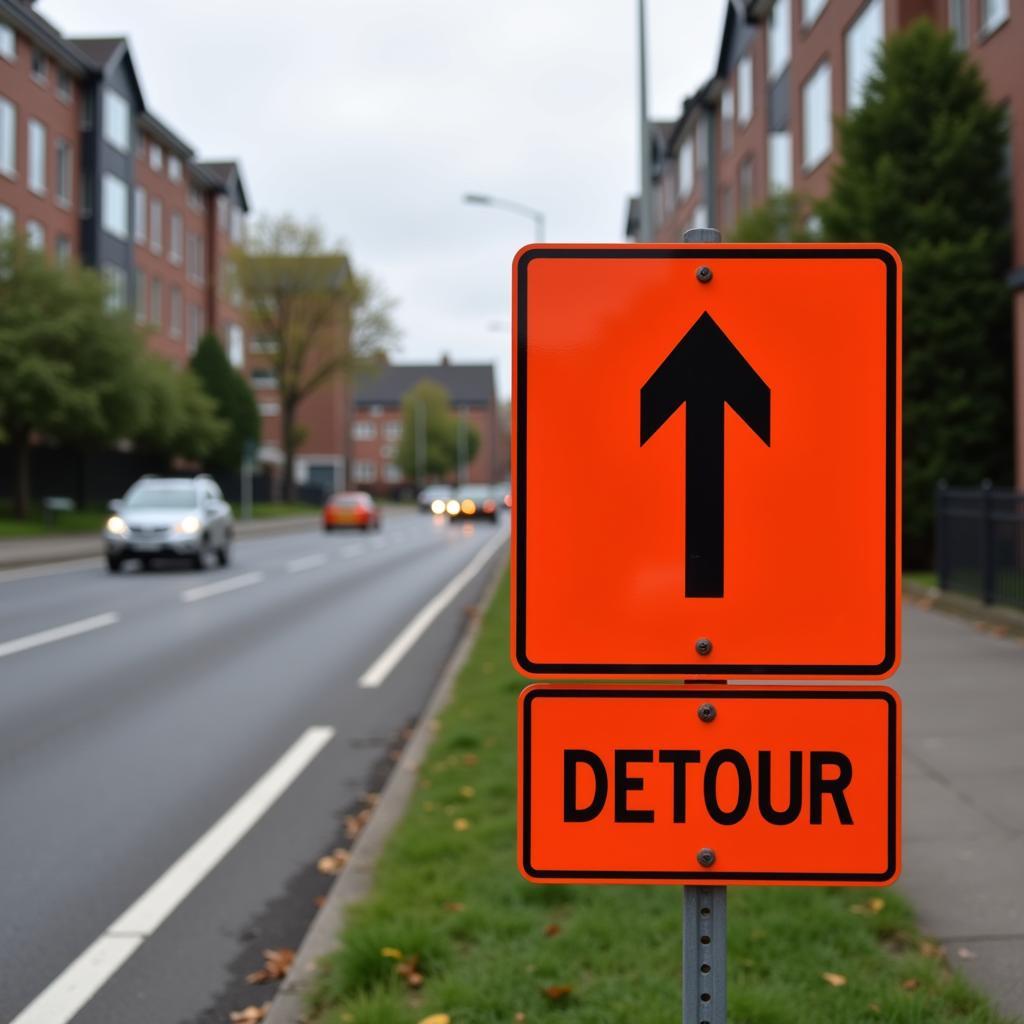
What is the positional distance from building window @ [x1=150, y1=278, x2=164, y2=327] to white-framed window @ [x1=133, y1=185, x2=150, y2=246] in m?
2.57

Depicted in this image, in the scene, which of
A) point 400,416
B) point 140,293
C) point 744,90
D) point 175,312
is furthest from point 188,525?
point 400,416

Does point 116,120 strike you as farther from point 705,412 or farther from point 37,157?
point 705,412

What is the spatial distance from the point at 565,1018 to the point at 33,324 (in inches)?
1281

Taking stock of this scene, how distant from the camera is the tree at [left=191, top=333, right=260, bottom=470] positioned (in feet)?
179

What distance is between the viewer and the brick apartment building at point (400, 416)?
119 m

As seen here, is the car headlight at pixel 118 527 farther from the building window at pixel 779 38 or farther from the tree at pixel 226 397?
the tree at pixel 226 397

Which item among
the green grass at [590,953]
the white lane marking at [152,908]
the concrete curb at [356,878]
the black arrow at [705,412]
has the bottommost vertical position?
the white lane marking at [152,908]

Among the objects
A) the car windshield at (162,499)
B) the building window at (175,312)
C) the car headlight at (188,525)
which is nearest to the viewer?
the car headlight at (188,525)

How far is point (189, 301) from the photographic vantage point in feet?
197

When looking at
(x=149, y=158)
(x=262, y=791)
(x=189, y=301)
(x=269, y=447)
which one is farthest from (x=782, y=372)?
(x=269, y=447)

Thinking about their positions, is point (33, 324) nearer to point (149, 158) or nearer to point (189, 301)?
point (149, 158)

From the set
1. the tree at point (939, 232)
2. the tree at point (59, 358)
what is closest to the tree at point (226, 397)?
the tree at point (59, 358)

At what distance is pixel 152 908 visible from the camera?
4.91 m

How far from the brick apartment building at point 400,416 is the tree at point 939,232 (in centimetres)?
9075
